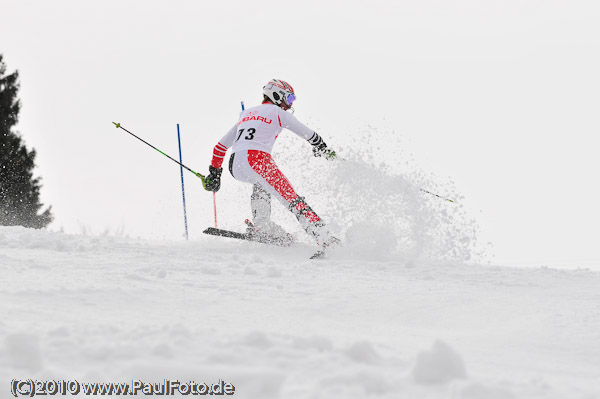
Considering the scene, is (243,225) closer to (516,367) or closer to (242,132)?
(242,132)

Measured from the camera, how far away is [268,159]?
7.16 meters

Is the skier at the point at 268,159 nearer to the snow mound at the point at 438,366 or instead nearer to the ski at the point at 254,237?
the ski at the point at 254,237

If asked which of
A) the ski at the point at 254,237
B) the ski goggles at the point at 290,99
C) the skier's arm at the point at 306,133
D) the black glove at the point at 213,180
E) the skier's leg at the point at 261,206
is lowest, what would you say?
the ski at the point at 254,237

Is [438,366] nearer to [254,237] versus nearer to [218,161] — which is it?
[254,237]

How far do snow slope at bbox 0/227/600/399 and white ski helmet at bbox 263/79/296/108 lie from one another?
2.23 metres

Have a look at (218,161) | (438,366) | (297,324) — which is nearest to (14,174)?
(218,161)

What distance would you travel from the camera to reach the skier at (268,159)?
271 inches

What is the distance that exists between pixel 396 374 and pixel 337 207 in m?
5.01

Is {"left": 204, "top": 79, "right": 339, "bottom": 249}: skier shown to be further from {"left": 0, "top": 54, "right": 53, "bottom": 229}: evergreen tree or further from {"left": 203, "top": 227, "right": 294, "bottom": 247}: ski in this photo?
{"left": 0, "top": 54, "right": 53, "bottom": 229}: evergreen tree

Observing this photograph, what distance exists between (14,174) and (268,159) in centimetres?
1817

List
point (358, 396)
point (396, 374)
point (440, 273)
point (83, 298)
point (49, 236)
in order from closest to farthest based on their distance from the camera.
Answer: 1. point (358, 396)
2. point (396, 374)
3. point (83, 298)
4. point (440, 273)
5. point (49, 236)

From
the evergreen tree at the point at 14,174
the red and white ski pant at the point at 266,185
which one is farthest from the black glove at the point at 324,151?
the evergreen tree at the point at 14,174

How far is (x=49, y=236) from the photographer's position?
266 inches

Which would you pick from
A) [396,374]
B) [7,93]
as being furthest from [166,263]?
[7,93]
